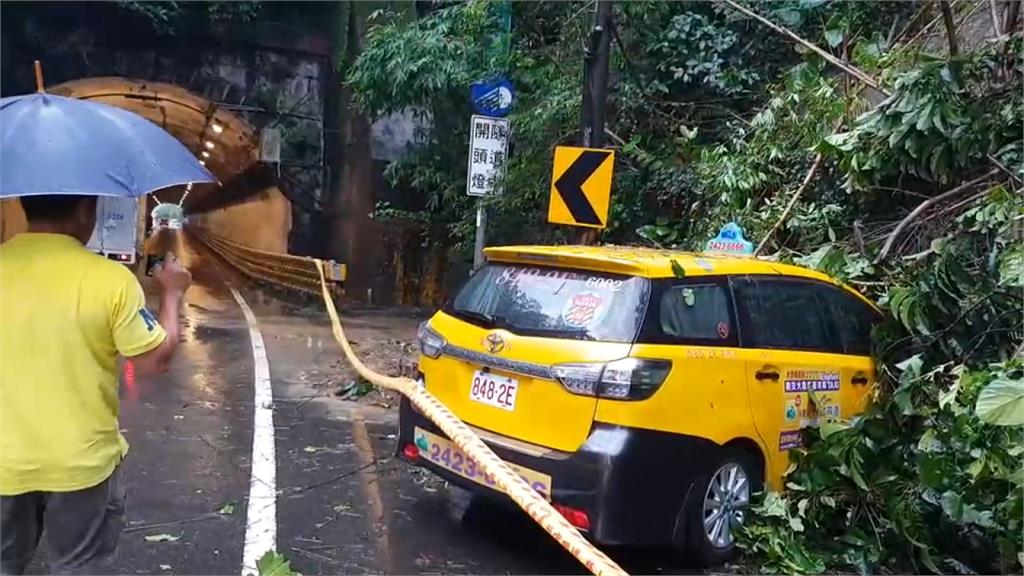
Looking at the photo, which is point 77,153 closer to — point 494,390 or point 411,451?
point 494,390

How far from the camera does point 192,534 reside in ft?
15.6

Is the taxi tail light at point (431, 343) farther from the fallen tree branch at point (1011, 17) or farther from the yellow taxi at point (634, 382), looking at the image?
the fallen tree branch at point (1011, 17)

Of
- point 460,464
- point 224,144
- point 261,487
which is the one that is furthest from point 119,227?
point 224,144

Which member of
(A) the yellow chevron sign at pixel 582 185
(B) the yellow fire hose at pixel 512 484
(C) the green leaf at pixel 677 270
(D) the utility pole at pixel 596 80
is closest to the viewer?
(B) the yellow fire hose at pixel 512 484

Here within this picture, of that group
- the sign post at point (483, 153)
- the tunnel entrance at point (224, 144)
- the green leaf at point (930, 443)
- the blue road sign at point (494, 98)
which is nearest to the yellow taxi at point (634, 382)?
the green leaf at point (930, 443)


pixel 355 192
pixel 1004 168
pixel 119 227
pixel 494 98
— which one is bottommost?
pixel 119 227

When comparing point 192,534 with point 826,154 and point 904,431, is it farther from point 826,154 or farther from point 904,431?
point 826,154

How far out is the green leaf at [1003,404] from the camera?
3.52 metres

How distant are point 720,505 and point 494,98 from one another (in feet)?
15.9

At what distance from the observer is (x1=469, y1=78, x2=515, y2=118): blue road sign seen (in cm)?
841

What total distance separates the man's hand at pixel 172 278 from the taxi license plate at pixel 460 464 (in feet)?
5.93

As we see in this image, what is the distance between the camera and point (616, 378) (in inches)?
167

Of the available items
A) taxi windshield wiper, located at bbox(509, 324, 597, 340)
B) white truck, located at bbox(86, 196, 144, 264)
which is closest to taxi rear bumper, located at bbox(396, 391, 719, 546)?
taxi windshield wiper, located at bbox(509, 324, 597, 340)

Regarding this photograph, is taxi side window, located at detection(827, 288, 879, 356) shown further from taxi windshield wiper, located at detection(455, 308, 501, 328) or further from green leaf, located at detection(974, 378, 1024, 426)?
taxi windshield wiper, located at detection(455, 308, 501, 328)
